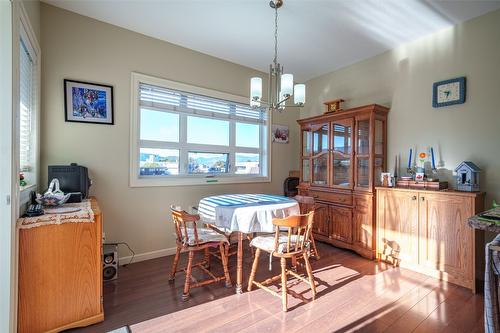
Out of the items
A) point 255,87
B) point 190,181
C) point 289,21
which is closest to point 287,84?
point 255,87

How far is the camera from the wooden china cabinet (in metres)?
3.10

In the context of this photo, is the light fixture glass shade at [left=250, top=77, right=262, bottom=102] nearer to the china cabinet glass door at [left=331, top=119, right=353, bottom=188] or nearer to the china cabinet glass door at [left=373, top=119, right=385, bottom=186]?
the china cabinet glass door at [left=331, top=119, right=353, bottom=188]

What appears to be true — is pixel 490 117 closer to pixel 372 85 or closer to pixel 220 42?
pixel 372 85

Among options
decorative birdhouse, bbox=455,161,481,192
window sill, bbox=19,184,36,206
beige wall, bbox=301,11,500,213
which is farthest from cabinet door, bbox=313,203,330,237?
window sill, bbox=19,184,36,206

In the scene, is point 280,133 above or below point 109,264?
above

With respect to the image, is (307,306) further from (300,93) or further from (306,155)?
(306,155)

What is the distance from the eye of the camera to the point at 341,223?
3.37m

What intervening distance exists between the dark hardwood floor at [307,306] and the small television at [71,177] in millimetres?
955

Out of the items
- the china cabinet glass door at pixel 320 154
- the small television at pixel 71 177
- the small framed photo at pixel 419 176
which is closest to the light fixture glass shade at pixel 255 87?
the china cabinet glass door at pixel 320 154

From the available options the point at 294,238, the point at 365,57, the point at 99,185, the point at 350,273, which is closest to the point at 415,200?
the point at 350,273

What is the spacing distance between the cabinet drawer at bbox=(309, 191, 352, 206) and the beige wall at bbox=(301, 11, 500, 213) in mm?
688

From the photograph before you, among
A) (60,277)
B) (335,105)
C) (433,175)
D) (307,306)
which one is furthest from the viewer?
(335,105)

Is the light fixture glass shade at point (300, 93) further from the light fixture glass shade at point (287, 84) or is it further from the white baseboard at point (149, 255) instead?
the white baseboard at point (149, 255)

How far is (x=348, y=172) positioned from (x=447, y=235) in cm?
124
